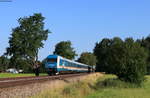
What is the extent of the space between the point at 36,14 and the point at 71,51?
5514 cm

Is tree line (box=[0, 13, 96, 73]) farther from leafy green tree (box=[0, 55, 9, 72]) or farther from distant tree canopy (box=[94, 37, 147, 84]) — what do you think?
distant tree canopy (box=[94, 37, 147, 84])

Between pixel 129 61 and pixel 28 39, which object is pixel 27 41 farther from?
pixel 129 61

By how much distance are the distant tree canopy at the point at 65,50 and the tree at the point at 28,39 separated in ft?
167

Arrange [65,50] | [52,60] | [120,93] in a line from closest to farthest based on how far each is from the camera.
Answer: [120,93], [52,60], [65,50]

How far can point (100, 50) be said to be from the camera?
170750mm

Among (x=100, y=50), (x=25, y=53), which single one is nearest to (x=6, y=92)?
(x=25, y=53)

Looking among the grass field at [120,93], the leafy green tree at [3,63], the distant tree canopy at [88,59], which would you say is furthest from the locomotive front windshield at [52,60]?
the distant tree canopy at [88,59]

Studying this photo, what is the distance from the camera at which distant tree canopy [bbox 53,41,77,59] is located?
153m

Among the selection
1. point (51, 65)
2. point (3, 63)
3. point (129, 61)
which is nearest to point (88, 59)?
point (3, 63)

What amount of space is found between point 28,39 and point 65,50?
184 feet

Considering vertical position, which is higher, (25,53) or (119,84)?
(25,53)

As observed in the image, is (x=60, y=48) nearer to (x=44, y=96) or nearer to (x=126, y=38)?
(x=126, y=38)

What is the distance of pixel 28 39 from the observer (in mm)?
99688

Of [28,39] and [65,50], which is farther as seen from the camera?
[65,50]
